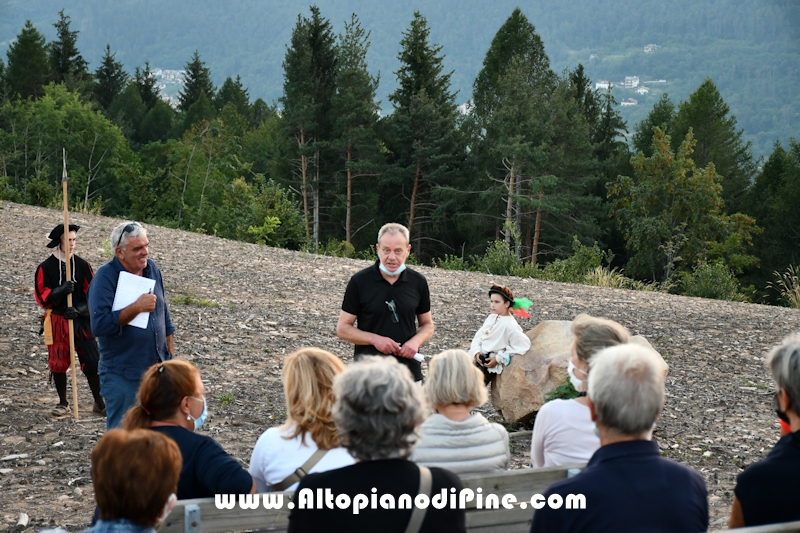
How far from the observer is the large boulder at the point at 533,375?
6.95 meters

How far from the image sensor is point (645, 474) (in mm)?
2492

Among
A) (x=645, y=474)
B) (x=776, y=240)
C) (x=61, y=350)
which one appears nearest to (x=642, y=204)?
(x=776, y=240)

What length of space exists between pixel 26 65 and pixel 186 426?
7243cm

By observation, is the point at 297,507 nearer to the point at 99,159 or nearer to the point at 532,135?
the point at 532,135

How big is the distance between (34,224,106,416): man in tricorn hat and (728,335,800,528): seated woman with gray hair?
547 centimetres

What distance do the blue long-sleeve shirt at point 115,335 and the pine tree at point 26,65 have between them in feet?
226

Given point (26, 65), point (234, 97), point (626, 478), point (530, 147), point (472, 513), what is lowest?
point (472, 513)

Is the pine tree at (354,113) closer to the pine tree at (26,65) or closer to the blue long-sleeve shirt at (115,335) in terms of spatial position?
the pine tree at (26,65)

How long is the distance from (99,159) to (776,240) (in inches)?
1809

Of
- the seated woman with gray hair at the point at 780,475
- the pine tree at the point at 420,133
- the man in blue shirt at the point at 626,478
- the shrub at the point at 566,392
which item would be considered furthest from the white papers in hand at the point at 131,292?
the pine tree at the point at 420,133

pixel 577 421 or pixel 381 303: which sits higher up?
pixel 381 303

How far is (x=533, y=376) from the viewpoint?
700 cm

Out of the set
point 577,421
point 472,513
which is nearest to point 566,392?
point 577,421

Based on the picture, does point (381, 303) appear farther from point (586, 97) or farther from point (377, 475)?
point (586, 97)
